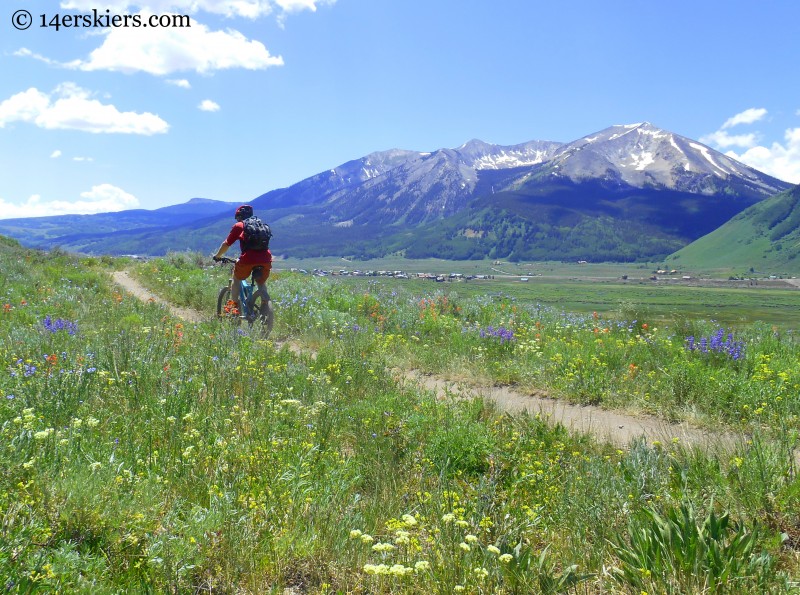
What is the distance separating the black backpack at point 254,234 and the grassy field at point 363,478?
2.70m

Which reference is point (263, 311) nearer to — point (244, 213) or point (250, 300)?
point (250, 300)

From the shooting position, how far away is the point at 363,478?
4.45 meters

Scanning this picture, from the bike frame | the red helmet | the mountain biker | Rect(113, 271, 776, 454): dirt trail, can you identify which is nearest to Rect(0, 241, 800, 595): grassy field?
Rect(113, 271, 776, 454): dirt trail

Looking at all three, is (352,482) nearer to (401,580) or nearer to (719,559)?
(401,580)

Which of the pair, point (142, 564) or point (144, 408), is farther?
point (144, 408)

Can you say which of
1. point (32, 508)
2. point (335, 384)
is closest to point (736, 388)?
point (335, 384)

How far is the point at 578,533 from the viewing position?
3555mm

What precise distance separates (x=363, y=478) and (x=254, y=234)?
7.28 m

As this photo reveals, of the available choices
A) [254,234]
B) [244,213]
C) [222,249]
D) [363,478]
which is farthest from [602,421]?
[222,249]

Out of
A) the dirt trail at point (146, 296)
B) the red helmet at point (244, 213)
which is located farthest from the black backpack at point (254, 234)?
the dirt trail at point (146, 296)

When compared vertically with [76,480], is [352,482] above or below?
below

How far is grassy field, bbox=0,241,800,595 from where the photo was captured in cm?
297

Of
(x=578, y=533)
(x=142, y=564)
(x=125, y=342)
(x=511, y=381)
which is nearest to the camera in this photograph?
(x=142, y=564)

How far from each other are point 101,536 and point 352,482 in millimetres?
1645
